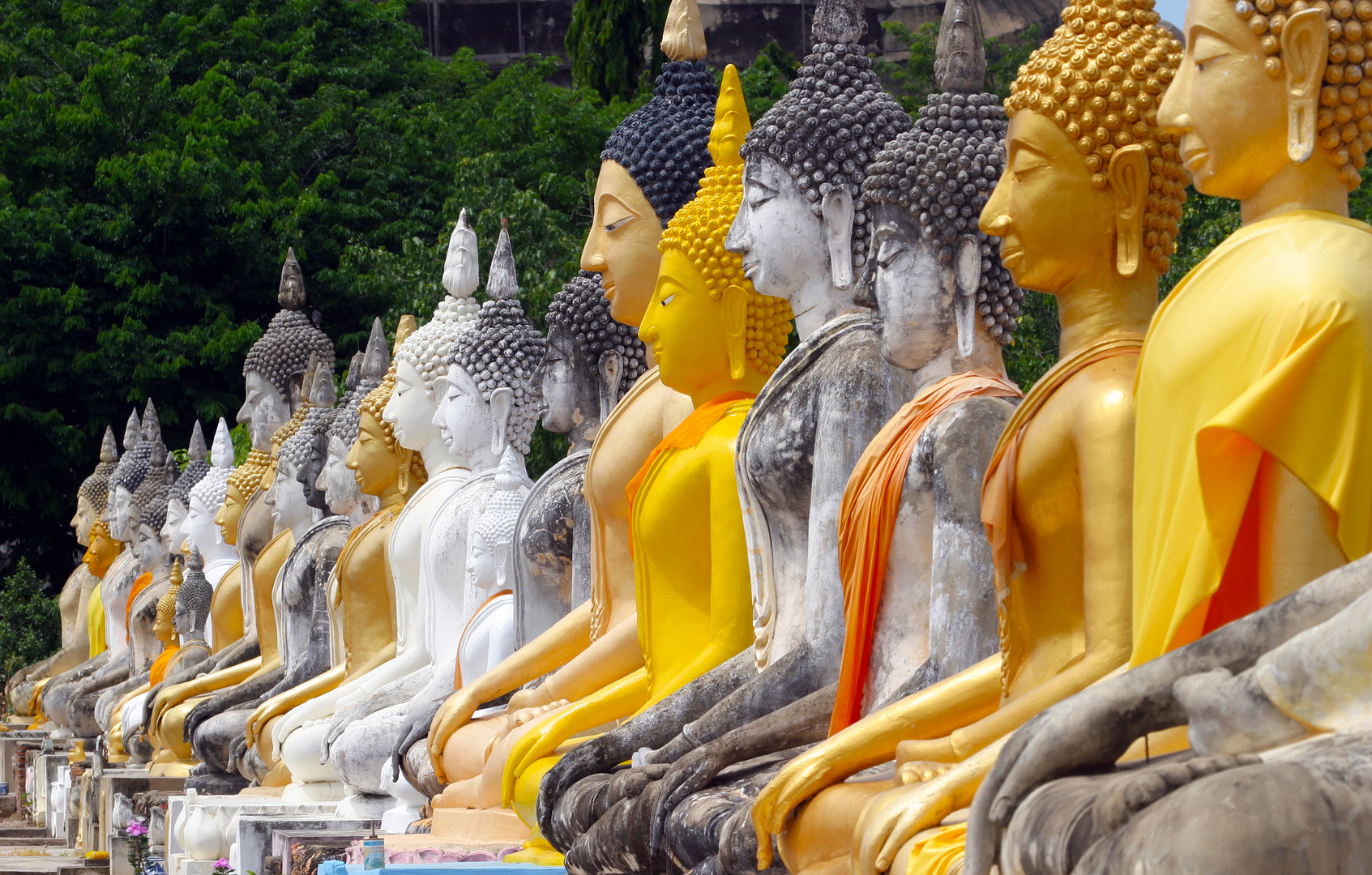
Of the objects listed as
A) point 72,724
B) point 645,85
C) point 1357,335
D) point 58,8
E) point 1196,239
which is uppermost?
point 58,8

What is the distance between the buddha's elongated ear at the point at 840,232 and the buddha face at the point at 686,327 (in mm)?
669

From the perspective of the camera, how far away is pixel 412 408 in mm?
9117

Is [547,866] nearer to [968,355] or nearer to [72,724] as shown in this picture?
[968,355]

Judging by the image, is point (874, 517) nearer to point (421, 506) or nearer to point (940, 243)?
point (940, 243)

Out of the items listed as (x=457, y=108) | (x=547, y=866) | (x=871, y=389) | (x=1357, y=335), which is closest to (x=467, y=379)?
(x=547, y=866)

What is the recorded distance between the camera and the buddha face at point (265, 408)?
1309 centimetres

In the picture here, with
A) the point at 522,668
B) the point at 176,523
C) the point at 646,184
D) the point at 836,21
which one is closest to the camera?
the point at 836,21

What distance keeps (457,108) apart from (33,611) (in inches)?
299

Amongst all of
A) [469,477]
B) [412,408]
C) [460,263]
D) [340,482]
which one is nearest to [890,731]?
[469,477]

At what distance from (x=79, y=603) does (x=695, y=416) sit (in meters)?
14.2

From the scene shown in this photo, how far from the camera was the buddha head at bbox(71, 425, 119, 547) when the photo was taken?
59.6ft

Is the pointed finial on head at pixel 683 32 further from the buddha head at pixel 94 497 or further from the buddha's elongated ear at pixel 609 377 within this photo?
the buddha head at pixel 94 497

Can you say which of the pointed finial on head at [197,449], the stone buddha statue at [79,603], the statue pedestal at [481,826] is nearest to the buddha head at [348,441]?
the statue pedestal at [481,826]

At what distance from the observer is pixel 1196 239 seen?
11.8m
